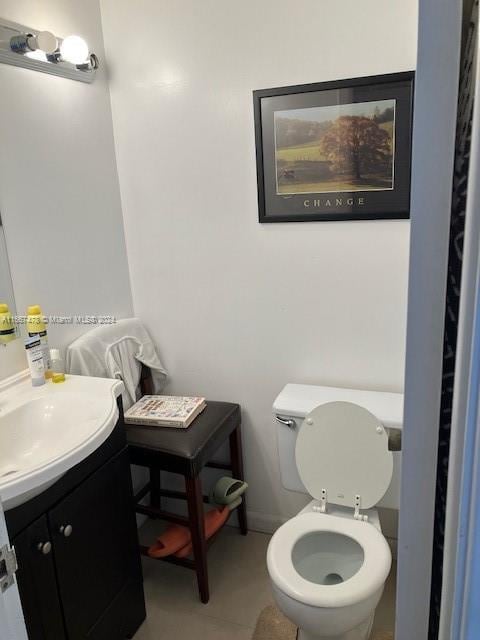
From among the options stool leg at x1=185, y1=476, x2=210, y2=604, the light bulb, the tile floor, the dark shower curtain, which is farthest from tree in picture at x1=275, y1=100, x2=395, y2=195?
the tile floor

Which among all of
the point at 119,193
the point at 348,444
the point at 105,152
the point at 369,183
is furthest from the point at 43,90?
the point at 348,444

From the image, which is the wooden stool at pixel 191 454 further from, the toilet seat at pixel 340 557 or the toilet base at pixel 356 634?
the toilet base at pixel 356 634

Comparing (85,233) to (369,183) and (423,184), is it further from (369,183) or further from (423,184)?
(423,184)

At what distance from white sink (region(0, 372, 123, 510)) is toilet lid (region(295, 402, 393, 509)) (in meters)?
0.73

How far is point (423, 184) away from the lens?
0.46m

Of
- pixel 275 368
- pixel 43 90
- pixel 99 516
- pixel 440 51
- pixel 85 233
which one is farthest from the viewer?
pixel 275 368

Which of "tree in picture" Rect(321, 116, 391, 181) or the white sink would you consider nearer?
the white sink

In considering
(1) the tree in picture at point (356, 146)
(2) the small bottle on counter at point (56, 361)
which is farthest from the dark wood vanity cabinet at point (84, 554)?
(1) the tree in picture at point (356, 146)

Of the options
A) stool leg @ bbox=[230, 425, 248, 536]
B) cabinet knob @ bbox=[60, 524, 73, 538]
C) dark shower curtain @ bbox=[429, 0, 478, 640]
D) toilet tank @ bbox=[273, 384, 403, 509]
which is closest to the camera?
dark shower curtain @ bbox=[429, 0, 478, 640]

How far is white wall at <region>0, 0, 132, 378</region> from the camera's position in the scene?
5.52 ft

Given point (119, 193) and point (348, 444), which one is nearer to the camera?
point (348, 444)

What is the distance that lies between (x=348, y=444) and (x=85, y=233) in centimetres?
131

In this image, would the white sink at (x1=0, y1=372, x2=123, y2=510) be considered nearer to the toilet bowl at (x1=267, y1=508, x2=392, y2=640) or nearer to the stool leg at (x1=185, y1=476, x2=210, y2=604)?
the stool leg at (x1=185, y1=476, x2=210, y2=604)

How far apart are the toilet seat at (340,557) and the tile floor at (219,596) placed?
428 mm
